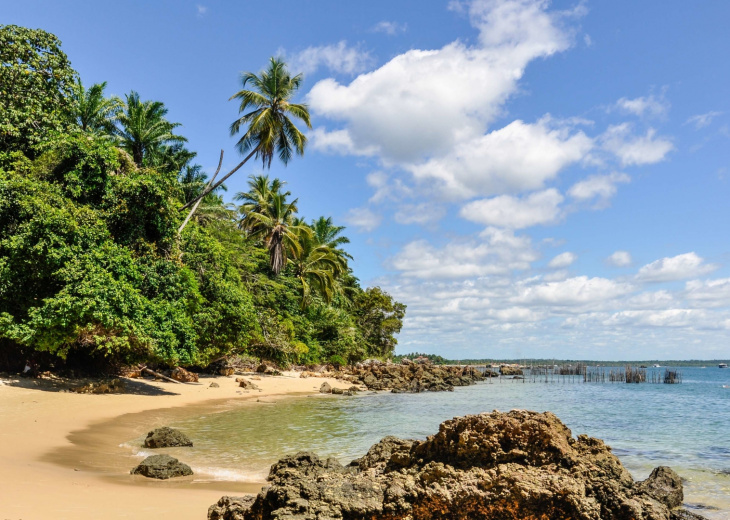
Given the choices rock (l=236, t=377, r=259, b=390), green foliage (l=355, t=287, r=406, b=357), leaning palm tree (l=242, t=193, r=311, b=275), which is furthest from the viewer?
green foliage (l=355, t=287, r=406, b=357)

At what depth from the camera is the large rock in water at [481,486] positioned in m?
4.43

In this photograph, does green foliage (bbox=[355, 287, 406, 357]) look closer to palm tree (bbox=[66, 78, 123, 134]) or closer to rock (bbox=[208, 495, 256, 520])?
palm tree (bbox=[66, 78, 123, 134])

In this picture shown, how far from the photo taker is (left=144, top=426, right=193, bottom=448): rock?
9.80 meters

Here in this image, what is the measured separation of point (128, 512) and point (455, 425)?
3587mm

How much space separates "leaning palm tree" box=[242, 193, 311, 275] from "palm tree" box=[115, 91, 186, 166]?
7751 mm

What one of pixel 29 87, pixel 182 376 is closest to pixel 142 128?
pixel 29 87

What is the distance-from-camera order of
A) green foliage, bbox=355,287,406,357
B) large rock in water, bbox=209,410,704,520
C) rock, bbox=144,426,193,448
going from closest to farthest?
large rock in water, bbox=209,410,704,520
rock, bbox=144,426,193,448
green foliage, bbox=355,287,406,357

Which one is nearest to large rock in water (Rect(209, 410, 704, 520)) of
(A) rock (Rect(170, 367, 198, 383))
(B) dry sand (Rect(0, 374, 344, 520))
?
(B) dry sand (Rect(0, 374, 344, 520))

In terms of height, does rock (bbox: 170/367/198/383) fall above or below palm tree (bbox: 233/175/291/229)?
below

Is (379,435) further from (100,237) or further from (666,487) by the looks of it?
(100,237)

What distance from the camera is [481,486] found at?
15.0ft

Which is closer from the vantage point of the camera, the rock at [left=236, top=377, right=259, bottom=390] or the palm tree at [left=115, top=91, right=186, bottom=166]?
the rock at [left=236, top=377, right=259, bottom=390]

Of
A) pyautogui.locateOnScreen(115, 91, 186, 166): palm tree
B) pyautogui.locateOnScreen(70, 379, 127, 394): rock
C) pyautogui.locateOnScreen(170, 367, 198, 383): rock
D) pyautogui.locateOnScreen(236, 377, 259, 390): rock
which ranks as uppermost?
pyautogui.locateOnScreen(115, 91, 186, 166): palm tree

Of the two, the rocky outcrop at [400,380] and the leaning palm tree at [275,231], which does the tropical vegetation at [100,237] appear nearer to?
the leaning palm tree at [275,231]
